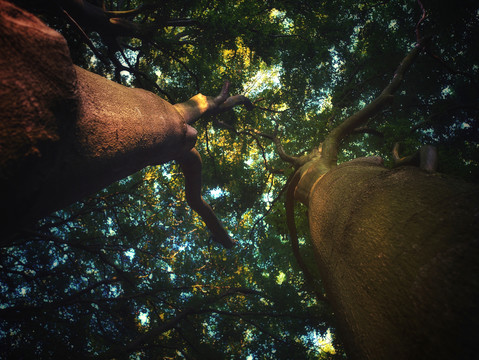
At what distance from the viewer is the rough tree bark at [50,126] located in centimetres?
76

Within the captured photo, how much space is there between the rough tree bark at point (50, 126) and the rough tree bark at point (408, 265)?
143 centimetres

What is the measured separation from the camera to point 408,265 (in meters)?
0.68

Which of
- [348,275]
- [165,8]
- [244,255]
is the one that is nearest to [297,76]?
[165,8]

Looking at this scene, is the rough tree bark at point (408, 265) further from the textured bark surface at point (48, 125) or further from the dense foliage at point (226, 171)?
the dense foliage at point (226, 171)

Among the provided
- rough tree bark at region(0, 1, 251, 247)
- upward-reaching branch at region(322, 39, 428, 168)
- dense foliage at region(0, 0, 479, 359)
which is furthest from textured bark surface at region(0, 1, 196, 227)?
upward-reaching branch at region(322, 39, 428, 168)

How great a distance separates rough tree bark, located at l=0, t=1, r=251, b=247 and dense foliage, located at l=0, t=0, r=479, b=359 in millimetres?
2142

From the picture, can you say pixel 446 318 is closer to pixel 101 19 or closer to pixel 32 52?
pixel 32 52

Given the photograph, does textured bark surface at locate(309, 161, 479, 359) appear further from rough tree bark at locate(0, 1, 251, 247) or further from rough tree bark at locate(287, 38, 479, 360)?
rough tree bark at locate(0, 1, 251, 247)

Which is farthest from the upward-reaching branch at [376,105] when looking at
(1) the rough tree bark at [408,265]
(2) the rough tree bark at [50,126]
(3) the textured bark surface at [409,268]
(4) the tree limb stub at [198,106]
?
(2) the rough tree bark at [50,126]

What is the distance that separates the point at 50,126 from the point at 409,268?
148cm

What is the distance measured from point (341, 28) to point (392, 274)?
8163 millimetres

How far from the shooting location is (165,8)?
397 cm

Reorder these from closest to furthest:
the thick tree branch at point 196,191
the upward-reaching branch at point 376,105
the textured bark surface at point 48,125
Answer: the textured bark surface at point 48,125 < the upward-reaching branch at point 376,105 < the thick tree branch at point 196,191

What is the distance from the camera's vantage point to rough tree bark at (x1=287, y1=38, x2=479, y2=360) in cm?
52
